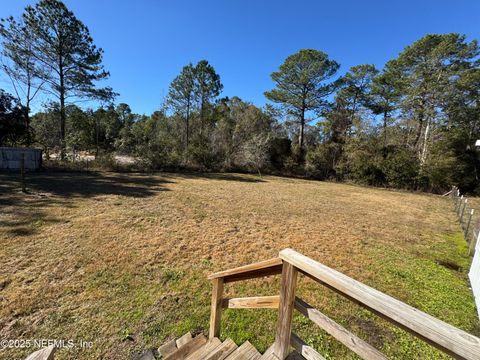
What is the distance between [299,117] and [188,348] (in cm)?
1899

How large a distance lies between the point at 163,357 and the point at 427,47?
19539 millimetres

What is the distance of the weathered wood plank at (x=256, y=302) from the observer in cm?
136

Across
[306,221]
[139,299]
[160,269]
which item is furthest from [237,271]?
[306,221]

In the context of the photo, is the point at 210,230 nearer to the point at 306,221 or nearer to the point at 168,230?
the point at 168,230

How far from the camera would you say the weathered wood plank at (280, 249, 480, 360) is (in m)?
0.60

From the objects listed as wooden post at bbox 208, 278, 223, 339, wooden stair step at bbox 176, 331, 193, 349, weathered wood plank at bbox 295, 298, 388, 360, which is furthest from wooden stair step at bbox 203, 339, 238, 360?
weathered wood plank at bbox 295, 298, 388, 360

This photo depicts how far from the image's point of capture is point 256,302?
1503mm

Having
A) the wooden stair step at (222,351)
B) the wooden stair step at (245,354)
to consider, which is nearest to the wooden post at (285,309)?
the wooden stair step at (245,354)

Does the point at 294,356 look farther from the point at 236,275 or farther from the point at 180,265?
the point at 180,265

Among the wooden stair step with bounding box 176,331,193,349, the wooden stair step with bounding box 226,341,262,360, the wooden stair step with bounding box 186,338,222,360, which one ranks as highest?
the wooden stair step with bounding box 226,341,262,360

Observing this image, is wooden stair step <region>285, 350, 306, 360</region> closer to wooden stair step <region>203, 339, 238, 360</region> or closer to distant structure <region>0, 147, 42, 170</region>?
wooden stair step <region>203, 339, 238, 360</region>

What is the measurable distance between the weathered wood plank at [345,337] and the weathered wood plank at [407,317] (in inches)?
9.1

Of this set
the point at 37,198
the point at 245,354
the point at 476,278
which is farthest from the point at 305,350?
the point at 37,198

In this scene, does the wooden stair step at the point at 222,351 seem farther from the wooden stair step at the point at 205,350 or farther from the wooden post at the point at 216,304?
the wooden post at the point at 216,304
